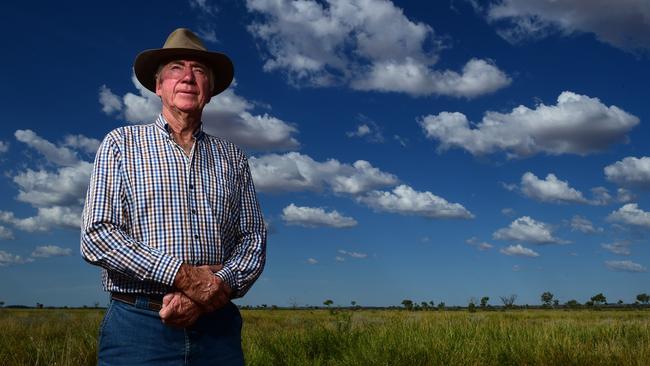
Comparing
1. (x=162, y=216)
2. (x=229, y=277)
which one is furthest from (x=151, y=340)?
(x=162, y=216)

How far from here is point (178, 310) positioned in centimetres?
255

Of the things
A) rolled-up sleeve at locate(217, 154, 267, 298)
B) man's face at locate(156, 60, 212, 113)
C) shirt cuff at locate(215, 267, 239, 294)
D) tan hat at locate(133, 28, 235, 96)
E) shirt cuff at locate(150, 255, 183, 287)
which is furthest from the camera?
tan hat at locate(133, 28, 235, 96)

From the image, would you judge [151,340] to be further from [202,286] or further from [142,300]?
[202,286]

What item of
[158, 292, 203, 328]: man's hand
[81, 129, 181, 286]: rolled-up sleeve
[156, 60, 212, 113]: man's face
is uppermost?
[156, 60, 212, 113]: man's face

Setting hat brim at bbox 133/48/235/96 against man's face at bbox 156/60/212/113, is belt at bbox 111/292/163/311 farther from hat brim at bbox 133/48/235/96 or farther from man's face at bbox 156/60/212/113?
hat brim at bbox 133/48/235/96

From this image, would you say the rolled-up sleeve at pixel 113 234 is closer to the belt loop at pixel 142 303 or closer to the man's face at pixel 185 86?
the belt loop at pixel 142 303

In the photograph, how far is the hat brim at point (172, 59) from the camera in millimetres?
3123

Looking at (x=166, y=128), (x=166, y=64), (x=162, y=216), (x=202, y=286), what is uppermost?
(x=166, y=64)

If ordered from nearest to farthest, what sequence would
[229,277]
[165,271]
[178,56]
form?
1. [165,271]
2. [229,277]
3. [178,56]

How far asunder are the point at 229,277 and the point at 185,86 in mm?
984

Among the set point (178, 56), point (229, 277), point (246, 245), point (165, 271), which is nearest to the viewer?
point (165, 271)

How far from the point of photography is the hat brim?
3.12 metres

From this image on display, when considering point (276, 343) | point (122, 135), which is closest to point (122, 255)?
point (122, 135)

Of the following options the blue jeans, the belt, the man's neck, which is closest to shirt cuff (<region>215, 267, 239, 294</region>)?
the blue jeans
